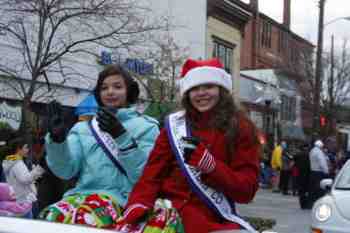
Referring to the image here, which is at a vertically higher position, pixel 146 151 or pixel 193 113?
pixel 193 113

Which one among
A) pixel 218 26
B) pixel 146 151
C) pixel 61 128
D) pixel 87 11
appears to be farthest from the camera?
pixel 218 26

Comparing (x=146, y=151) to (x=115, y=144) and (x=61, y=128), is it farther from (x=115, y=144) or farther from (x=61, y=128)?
(x=61, y=128)

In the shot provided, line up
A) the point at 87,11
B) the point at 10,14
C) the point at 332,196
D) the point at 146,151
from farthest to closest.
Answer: the point at 10,14
the point at 87,11
the point at 332,196
the point at 146,151

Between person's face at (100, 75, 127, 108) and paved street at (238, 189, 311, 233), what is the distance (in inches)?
346

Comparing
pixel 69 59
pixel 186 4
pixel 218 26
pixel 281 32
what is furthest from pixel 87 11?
pixel 281 32

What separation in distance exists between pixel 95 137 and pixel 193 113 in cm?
71

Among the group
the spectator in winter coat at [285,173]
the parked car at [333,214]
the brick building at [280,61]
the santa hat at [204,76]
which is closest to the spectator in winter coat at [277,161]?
the spectator in winter coat at [285,173]

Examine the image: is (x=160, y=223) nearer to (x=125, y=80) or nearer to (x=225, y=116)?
(x=225, y=116)

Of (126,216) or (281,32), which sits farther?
(281,32)

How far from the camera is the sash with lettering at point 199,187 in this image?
313 centimetres

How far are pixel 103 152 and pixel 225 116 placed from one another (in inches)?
33.1

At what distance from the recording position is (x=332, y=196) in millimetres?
8461

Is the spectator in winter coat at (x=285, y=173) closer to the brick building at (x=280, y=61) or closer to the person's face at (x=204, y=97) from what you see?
the brick building at (x=280, y=61)

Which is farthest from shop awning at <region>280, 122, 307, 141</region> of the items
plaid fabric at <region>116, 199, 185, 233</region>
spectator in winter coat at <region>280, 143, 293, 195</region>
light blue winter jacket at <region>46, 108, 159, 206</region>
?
plaid fabric at <region>116, 199, 185, 233</region>
